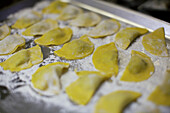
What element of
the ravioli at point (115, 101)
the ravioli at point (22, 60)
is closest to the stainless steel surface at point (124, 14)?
the ravioli at point (115, 101)

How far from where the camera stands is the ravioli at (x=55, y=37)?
1.18m

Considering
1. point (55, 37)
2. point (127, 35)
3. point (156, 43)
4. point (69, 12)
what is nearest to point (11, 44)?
point (55, 37)

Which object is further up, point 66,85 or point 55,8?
point 55,8

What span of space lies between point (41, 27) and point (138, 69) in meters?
0.85

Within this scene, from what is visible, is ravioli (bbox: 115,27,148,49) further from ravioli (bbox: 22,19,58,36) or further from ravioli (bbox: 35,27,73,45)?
ravioli (bbox: 22,19,58,36)

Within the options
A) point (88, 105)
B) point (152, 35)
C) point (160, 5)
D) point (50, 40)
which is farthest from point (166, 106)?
point (160, 5)

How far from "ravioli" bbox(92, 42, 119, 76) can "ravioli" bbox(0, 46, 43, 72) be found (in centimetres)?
38

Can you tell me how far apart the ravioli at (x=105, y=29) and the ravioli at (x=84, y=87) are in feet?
1.34

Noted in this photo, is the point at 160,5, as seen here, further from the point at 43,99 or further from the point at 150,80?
the point at 43,99

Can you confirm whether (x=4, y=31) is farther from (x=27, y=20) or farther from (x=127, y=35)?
(x=127, y=35)

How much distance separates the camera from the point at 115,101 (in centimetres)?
77

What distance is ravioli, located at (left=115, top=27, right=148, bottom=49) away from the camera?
1106 millimetres

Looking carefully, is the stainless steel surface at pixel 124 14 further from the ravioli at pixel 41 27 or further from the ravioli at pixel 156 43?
the ravioli at pixel 41 27

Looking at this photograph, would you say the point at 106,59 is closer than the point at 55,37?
Yes
